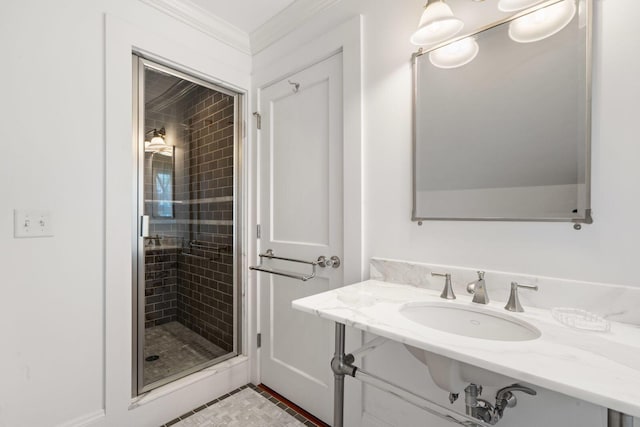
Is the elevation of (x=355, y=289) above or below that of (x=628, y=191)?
below

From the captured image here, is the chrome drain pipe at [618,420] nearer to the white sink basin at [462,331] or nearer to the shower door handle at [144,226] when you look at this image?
the white sink basin at [462,331]

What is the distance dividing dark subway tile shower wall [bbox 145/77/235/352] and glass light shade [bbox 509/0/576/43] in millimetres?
1668

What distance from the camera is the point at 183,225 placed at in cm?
180

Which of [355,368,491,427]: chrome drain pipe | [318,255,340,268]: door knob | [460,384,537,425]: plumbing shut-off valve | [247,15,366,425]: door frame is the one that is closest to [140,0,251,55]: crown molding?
[247,15,366,425]: door frame

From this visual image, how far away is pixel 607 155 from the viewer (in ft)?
2.91

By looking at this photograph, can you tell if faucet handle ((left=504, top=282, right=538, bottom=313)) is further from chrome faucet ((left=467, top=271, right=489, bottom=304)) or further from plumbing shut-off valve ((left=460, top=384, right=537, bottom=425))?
plumbing shut-off valve ((left=460, top=384, right=537, bottom=425))

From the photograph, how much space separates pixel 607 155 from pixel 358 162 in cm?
90

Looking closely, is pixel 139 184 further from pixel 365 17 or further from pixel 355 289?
pixel 365 17

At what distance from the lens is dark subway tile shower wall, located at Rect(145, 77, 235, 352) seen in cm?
170

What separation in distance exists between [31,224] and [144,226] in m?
0.45

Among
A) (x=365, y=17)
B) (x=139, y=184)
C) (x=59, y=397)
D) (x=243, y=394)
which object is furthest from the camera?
(x=243, y=394)

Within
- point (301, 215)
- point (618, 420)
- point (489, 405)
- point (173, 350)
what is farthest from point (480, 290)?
point (173, 350)

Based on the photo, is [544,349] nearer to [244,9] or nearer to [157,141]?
[157,141]

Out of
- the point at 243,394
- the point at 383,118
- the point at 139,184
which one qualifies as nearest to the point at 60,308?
the point at 139,184
